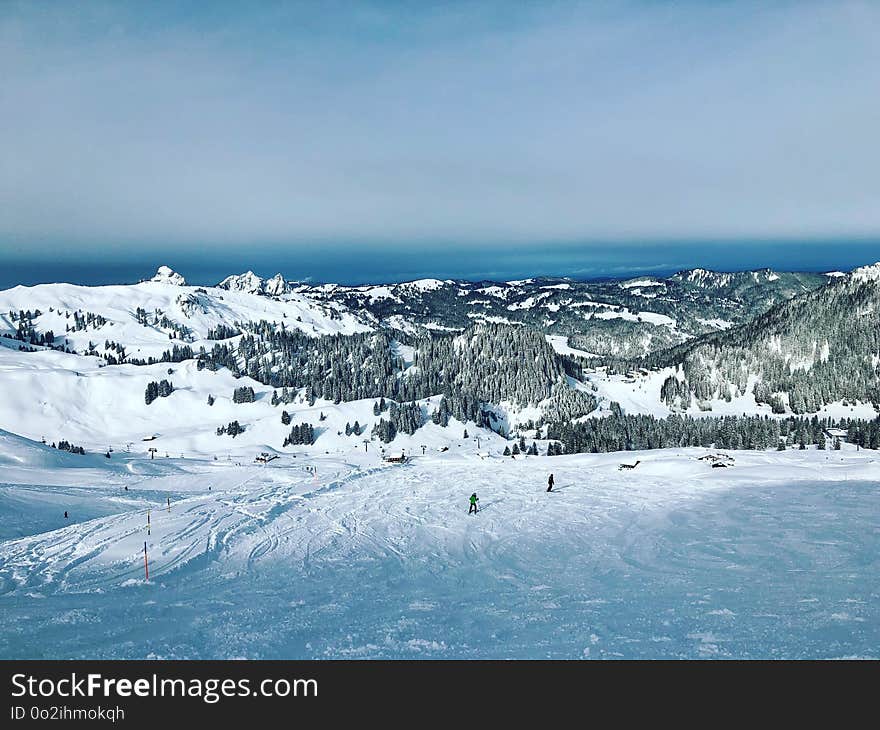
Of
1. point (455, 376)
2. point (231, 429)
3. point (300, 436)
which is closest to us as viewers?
point (300, 436)

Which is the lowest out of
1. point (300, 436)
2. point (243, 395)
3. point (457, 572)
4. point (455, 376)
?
point (300, 436)

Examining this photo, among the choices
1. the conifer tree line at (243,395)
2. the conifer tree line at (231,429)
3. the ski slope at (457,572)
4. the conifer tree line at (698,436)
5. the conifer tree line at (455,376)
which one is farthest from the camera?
the conifer tree line at (455,376)

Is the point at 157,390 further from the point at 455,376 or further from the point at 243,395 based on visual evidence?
the point at 455,376

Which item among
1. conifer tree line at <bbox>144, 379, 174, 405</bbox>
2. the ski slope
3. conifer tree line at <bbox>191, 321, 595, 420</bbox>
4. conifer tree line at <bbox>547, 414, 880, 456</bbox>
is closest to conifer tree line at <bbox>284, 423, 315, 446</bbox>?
conifer tree line at <bbox>191, 321, 595, 420</bbox>

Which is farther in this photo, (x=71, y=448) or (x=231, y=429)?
(x=231, y=429)

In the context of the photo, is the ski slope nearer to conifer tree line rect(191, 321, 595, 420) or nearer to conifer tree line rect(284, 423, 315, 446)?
conifer tree line rect(284, 423, 315, 446)

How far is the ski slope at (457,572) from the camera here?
15.5 m

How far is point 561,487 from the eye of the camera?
143 ft

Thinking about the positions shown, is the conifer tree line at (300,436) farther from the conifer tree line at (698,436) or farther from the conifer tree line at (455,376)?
the conifer tree line at (698,436)

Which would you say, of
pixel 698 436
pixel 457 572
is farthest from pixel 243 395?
pixel 457 572

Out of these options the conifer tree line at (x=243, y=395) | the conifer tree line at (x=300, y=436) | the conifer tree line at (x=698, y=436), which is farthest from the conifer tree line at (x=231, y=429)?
the conifer tree line at (x=698, y=436)

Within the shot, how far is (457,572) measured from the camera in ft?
74.6

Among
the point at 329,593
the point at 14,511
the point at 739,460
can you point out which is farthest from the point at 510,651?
the point at 739,460
